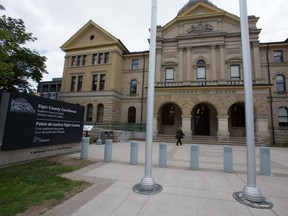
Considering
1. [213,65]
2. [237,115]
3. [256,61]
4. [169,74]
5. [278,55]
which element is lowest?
[237,115]

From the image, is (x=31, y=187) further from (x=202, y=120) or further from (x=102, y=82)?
(x=102, y=82)

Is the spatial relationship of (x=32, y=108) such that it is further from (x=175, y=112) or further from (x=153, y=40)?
(x=175, y=112)

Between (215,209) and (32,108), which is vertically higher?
(32,108)

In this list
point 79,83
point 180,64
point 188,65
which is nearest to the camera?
Result: point 188,65

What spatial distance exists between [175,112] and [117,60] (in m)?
12.1

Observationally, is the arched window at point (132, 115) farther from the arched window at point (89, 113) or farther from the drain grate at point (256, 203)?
the drain grate at point (256, 203)

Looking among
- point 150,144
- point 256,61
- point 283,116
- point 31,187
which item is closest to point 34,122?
point 31,187

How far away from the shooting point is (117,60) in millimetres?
27297

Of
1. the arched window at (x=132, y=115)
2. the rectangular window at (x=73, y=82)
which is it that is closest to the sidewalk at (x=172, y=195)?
the arched window at (x=132, y=115)

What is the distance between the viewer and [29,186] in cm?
499

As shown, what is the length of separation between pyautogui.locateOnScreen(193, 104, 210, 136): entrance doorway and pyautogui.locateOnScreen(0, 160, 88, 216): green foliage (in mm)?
19409

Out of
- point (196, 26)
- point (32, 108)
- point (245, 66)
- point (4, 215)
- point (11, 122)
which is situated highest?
point (196, 26)

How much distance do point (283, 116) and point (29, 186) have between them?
27.5m

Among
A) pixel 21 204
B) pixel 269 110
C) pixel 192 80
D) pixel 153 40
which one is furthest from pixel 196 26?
pixel 21 204
